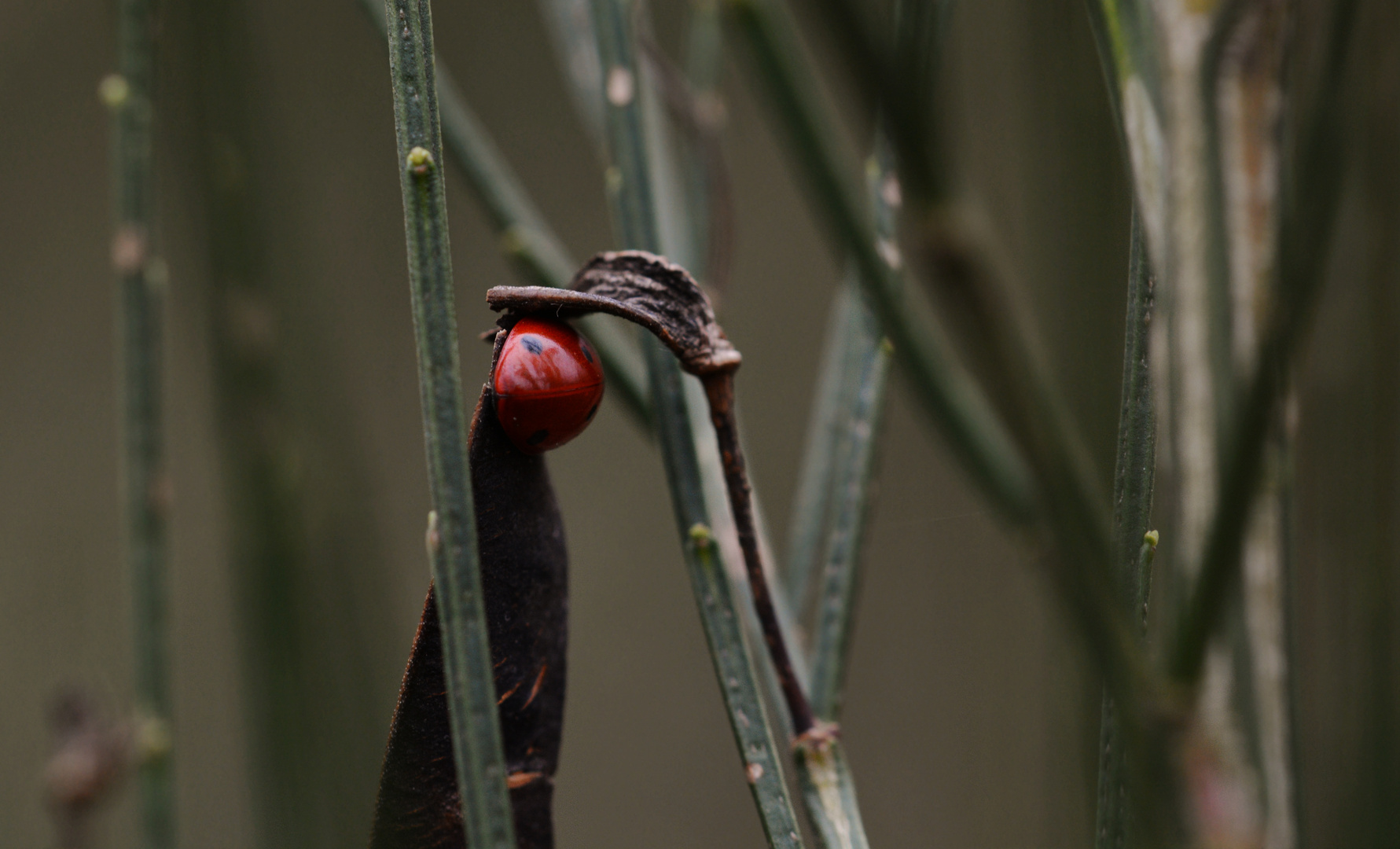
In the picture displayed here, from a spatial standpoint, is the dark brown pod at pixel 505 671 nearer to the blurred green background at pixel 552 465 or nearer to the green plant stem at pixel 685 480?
the green plant stem at pixel 685 480

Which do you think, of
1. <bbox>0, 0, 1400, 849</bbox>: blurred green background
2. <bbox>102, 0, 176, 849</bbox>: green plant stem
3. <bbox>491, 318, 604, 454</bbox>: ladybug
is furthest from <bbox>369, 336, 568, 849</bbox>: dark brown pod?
<bbox>0, 0, 1400, 849</bbox>: blurred green background

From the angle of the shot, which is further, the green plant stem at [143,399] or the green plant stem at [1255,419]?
the green plant stem at [143,399]

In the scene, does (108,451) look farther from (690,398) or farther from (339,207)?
(690,398)

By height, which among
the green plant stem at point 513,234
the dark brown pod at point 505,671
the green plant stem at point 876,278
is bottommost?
the dark brown pod at point 505,671

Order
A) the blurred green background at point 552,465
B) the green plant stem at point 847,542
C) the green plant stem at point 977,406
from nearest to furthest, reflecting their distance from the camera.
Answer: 1. the green plant stem at point 977,406
2. the green plant stem at point 847,542
3. the blurred green background at point 552,465

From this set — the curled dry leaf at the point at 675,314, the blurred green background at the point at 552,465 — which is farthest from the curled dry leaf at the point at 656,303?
the blurred green background at the point at 552,465

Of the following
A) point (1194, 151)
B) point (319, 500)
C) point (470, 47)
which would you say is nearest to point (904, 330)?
point (1194, 151)
